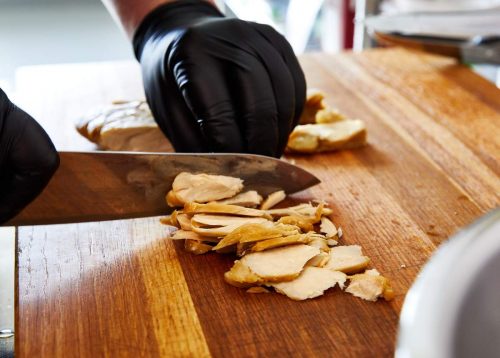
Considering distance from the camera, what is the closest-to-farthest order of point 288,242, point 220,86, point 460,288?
point 460,288
point 288,242
point 220,86

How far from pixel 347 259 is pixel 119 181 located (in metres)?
0.44

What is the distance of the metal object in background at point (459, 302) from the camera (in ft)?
2.20

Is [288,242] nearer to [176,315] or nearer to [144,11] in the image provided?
[176,315]

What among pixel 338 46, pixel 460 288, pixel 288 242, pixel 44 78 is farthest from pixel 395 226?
pixel 338 46

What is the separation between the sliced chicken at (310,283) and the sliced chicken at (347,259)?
2 cm

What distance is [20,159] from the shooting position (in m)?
1.24

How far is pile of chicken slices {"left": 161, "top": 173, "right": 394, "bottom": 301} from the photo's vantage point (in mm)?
1152

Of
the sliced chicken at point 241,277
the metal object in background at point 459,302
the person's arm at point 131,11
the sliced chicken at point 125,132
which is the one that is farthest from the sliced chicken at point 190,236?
the person's arm at point 131,11

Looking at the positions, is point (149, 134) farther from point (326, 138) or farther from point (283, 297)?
point (283, 297)

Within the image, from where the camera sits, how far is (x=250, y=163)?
53.9 inches

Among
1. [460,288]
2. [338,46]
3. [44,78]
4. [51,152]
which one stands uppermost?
[460,288]

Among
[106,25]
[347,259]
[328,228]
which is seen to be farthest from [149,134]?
[106,25]

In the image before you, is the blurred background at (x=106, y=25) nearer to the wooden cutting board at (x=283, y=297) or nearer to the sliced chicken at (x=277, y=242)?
the wooden cutting board at (x=283, y=297)

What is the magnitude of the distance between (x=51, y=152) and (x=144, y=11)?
26.5 inches
